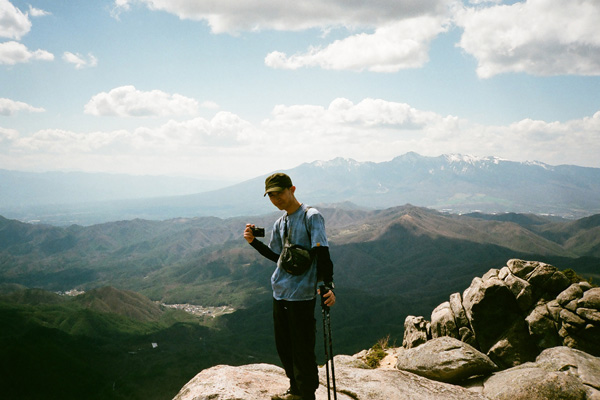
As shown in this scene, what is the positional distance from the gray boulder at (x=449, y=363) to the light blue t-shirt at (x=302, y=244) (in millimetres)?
6842

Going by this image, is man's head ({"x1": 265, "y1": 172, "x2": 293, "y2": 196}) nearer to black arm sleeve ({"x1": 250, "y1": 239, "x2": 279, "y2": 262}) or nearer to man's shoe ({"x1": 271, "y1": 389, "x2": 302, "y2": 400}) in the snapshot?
A: black arm sleeve ({"x1": 250, "y1": 239, "x2": 279, "y2": 262})

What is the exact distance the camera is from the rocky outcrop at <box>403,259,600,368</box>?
38.0ft

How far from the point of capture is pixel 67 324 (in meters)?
168

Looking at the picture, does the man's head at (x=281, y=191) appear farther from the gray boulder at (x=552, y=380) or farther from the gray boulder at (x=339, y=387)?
the gray boulder at (x=552, y=380)

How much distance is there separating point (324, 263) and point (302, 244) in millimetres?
534

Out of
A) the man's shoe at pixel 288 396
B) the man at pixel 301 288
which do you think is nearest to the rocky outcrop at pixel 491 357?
the man's shoe at pixel 288 396

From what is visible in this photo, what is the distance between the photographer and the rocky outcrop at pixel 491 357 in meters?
7.46

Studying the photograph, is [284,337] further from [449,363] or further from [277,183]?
[449,363]

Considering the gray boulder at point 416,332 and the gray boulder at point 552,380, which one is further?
the gray boulder at point 416,332

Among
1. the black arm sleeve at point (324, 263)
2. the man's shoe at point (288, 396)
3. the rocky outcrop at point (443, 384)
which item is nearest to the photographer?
the black arm sleeve at point (324, 263)

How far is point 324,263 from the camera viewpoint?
5.50 meters

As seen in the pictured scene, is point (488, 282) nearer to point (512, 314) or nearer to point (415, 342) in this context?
point (512, 314)

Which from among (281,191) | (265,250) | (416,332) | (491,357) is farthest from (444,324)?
(281,191)

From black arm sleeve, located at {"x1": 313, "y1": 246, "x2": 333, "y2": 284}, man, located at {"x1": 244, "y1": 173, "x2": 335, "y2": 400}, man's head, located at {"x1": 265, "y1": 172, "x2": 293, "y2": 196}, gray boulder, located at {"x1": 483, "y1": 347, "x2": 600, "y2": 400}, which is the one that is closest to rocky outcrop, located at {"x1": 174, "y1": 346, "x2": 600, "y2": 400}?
gray boulder, located at {"x1": 483, "y1": 347, "x2": 600, "y2": 400}
